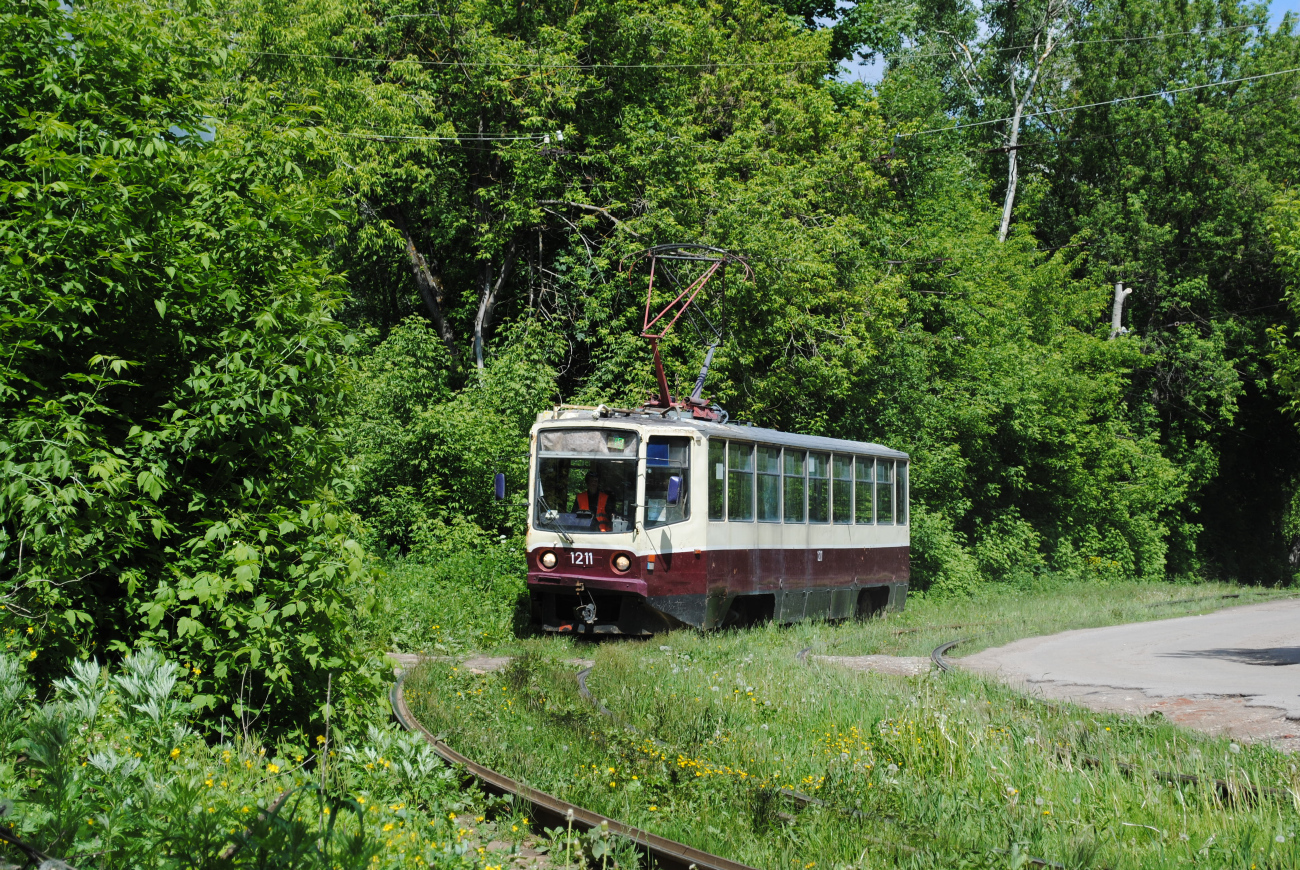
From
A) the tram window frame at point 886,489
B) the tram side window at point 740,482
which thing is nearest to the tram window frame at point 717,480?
the tram side window at point 740,482

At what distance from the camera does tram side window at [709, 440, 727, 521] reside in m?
14.7

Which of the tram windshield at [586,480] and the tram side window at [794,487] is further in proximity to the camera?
the tram side window at [794,487]

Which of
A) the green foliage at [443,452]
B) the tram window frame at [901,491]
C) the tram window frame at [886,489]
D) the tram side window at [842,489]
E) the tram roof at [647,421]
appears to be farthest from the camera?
the tram window frame at [901,491]

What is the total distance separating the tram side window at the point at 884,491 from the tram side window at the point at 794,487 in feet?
10.6

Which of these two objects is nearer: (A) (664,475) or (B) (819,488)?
(A) (664,475)

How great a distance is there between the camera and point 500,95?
23.0m

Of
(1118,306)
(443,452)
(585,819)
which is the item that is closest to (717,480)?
(443,452)

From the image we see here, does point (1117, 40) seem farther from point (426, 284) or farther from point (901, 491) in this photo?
point (426, 284)

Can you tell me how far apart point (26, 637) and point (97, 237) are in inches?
86.1

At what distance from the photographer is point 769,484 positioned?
16.2 metres

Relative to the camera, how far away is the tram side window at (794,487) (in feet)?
55.0

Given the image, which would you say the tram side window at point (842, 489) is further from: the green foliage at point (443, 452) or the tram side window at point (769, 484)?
the green foliage at point (443, 452)

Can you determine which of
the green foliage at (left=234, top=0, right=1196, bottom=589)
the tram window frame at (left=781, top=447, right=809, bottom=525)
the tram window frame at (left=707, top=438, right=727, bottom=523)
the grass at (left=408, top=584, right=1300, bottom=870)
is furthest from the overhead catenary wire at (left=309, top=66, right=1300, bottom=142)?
the grass at (left=408, top=584, right=1300, bottom=870)

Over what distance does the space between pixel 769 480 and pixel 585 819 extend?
34.3ft
